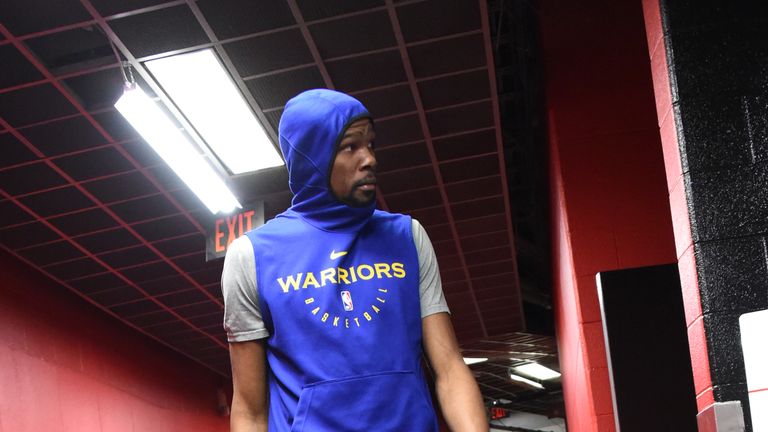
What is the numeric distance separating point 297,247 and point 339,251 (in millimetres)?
57

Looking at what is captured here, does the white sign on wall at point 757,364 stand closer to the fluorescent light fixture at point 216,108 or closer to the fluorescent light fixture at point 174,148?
the fluorescent light fixture at point 216,108

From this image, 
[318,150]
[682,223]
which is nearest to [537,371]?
[682,223]

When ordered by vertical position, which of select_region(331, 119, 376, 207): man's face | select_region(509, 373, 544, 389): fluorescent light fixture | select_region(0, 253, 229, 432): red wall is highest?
select_region(509, 373, 544, 389): fluorescent light fixture

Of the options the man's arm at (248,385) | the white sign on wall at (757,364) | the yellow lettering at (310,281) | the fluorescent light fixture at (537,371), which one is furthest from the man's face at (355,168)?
the fluorescent light fixture at (537,371)

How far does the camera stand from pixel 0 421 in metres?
7.27

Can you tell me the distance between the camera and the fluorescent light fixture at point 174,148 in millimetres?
5576

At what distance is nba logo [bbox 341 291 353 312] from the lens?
135cm

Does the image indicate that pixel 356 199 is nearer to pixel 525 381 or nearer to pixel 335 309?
pixel 335 309

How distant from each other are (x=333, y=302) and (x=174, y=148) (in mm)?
5011

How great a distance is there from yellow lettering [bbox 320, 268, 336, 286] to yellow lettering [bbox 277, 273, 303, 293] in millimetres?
29

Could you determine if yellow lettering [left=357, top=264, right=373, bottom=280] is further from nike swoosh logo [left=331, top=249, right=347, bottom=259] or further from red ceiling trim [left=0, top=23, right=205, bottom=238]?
red ceiling trim [left=0, top=23, right=205, bottom=238]

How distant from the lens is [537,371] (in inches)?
588

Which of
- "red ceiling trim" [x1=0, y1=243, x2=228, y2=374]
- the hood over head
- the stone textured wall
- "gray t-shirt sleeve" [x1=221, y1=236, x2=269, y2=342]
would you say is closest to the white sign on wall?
the stone textured wall

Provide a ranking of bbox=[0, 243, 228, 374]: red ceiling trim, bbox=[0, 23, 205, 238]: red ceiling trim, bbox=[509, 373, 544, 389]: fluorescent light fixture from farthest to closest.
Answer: bbox=[509, 373, 544, 389]: fluorescent light fixture, bbox=[0, 243, 228, 374]: red ceiling trim, bbox=[0, 23, 205, 238]: red ceiling trim
